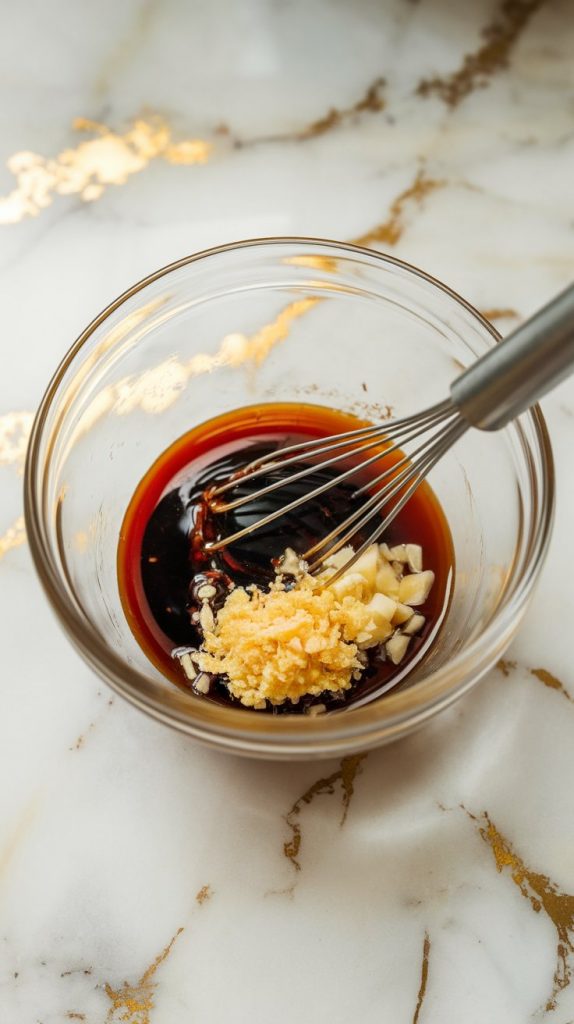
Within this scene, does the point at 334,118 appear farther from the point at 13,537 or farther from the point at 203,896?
the point at 203,896

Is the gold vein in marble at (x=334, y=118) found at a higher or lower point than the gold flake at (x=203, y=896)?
higher

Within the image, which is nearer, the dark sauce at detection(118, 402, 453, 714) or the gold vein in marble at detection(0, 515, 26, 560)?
the dark sauce at detection(118, 402, 453, 714)

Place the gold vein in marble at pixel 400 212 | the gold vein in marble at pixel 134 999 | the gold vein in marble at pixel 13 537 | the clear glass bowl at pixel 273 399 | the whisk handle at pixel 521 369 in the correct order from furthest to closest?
the gold vein in marble at pixel 400 212
the gold vein in marble at pixel 13 537
the gold vein in marble at pixel 134 999
the clear glass bowl at pixel 273 399
the whisk handle at pixel 521 369

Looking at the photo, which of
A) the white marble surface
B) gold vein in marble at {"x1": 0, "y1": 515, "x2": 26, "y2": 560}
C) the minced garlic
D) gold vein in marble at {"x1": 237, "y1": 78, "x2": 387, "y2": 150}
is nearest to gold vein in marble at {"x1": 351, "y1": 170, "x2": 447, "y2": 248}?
the white marble surface

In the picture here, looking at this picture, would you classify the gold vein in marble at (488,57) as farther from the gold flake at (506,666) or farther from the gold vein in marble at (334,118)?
the gold flake at (506,666)

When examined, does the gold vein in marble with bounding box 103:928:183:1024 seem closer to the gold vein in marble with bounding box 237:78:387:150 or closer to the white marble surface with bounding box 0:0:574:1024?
the white marble surface with bounding box 0:0:574:1024

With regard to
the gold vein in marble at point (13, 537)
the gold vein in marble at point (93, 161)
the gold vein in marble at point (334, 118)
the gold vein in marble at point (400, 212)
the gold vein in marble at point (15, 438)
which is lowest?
the gold vein in marble at point (13, 537)

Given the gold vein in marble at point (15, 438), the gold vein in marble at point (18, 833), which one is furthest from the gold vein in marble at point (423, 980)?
the gold vein in marble at point (15, 438)
